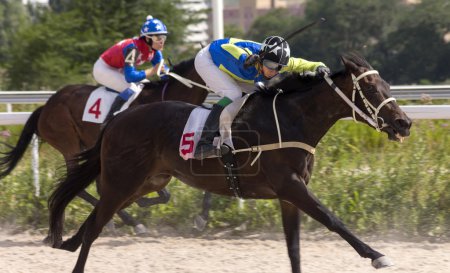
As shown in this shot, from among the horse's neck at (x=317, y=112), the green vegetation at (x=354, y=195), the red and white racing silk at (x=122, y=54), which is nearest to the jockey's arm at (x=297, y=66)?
the horse's neck at (x=317, y=112)

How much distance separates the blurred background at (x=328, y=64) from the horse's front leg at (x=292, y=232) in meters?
1.63

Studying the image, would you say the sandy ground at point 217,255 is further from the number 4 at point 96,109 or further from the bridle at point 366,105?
→ the bridle at point 366,105

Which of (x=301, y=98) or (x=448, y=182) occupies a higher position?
(x=301, y=98)

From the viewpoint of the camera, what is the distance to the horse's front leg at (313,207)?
4633mm

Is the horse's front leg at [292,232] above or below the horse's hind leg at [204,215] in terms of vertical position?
above

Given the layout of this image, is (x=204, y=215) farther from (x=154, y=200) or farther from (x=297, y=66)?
(x=297, y=66)

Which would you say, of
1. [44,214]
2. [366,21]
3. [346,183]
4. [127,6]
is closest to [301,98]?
[346,183]

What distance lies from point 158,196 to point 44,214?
109 cm

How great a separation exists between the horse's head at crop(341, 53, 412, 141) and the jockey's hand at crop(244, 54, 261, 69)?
573 mm

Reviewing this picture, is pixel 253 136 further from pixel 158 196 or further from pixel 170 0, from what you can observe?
pixel 170 0

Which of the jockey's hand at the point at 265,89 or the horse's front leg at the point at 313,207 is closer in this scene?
the horse's front leg at the point at 313,207

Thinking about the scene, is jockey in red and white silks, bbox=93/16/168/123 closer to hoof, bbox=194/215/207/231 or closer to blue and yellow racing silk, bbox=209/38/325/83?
hoof, bbox=194/215/207/231

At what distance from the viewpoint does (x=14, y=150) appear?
717 cm

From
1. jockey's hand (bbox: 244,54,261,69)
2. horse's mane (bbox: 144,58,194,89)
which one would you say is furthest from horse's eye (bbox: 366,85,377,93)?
horse's mane (bbox: 144,58,194,89)
